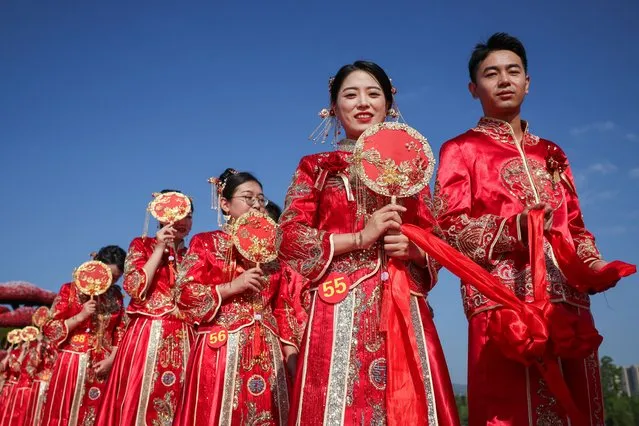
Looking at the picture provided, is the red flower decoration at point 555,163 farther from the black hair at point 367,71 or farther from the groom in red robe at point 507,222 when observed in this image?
the black hair at point 367,71

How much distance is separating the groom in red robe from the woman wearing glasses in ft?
5.06

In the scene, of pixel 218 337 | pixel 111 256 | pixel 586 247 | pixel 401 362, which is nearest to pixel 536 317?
pixel 401 362

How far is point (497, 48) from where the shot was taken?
3316 millimetres

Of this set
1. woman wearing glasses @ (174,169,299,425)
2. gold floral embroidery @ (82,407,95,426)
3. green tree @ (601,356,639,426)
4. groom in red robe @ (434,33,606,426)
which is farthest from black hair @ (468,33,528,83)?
gold floral embroidery @ (82,407,95,426)

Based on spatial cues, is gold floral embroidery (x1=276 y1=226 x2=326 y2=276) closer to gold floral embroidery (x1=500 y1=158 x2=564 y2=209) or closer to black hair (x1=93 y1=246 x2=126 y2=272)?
gold floral embroidery (x1=500 y1=158 x2=564 y2=209)

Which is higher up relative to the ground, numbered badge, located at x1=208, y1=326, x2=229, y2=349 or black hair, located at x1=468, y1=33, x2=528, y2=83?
black hair, located at x1=468, y1=33, x2=528, y2=83

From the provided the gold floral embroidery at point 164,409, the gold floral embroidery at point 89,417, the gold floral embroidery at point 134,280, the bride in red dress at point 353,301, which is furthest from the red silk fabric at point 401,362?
the gold floral embroidery at point 89,417

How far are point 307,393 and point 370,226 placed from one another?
2.22 feet

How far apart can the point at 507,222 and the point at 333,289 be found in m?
0.81

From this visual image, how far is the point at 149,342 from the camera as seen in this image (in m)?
5.46

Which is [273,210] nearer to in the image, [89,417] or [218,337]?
[218,337]

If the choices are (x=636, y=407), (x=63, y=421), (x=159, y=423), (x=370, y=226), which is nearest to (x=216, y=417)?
(x=159, y=423)

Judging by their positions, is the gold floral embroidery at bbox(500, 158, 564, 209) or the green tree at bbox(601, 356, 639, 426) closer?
the gold floral embroidery at bbox(500, 158, 564, 209)

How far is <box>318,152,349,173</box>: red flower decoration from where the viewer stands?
2.82 m
